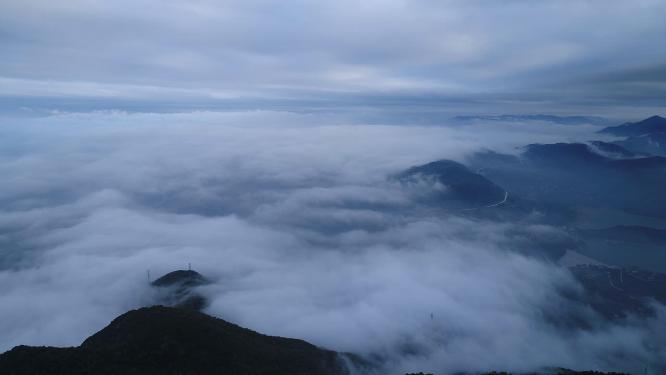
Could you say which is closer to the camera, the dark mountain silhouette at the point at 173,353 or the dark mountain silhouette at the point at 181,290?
the dark mountain silhouette at the point at 173,353

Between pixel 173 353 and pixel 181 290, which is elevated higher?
pixel 173 353

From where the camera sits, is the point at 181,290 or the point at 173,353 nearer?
the point at 173,353

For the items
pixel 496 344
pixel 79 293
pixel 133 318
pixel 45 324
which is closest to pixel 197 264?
pixel 79 293

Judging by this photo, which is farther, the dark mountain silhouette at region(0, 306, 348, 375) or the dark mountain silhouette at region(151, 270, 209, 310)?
the dark mountain silhouette at region(151, 270, 209, 310)

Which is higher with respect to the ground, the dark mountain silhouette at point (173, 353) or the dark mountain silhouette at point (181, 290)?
the dark mountain silhouette at point (173, 353)

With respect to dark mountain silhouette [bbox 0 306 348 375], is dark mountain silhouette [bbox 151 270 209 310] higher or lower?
lower
